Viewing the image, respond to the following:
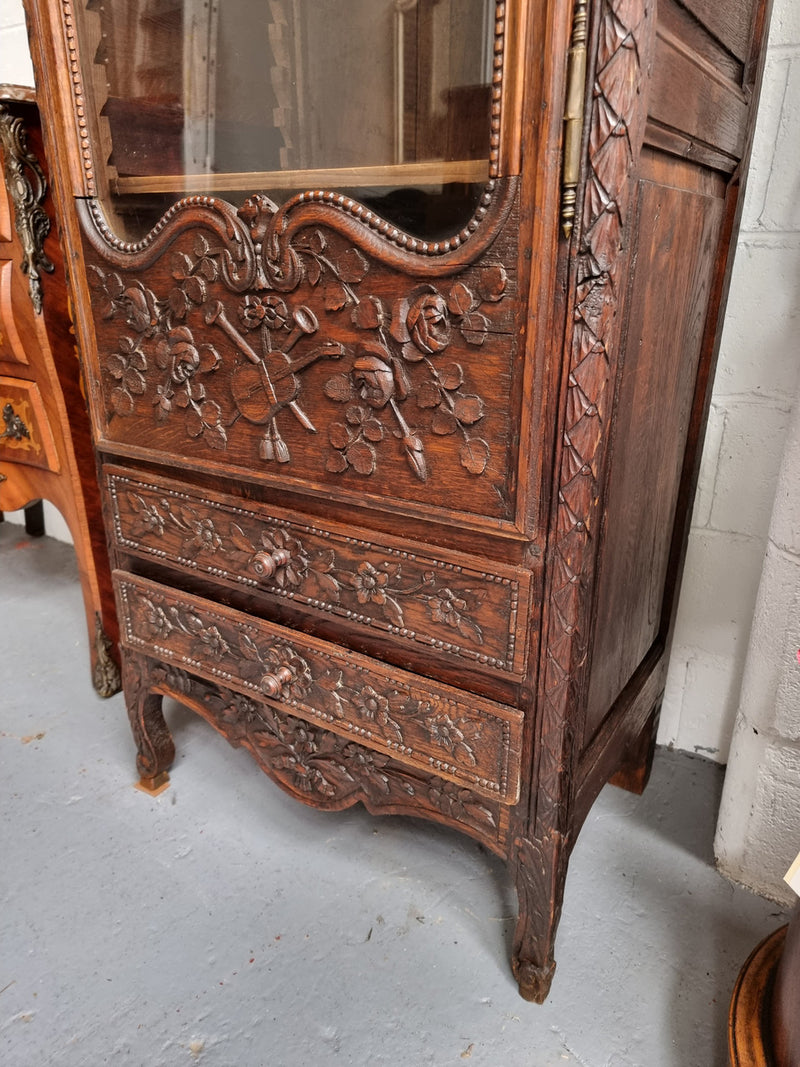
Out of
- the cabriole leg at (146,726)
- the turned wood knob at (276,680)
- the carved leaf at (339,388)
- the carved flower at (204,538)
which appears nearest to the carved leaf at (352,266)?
the carved leaf at (339,388)

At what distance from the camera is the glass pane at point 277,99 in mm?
843

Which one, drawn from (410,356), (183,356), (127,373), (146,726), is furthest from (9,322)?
(410,356)

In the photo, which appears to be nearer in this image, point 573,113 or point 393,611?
point 573,113

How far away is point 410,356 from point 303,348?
155 millimetres

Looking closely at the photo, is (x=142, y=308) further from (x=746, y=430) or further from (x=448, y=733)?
(x=746, y=430)

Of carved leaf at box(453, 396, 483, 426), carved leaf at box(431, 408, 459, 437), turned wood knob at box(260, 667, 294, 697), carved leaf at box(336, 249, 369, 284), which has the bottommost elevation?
turned wood knob at box(260, 667, 294, 697)

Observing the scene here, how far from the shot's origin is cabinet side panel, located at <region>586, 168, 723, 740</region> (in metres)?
0.84

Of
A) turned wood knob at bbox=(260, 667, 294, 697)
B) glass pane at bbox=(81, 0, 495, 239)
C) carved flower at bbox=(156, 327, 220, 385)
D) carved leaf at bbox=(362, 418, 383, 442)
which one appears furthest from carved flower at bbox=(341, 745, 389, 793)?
glass pane at bbox=(81, 0, 495, 239)

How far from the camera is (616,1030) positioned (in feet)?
3.24

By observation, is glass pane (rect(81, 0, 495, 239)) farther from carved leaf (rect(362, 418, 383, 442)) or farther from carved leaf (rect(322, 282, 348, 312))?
carved leaf (rect(362, 418, 383, 442))

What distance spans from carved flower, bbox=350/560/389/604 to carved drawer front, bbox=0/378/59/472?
953 mm

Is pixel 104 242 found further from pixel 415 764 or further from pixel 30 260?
pixel 415 764

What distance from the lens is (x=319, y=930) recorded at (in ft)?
3.71

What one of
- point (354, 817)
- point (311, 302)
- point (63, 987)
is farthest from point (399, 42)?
point (63, 987)
